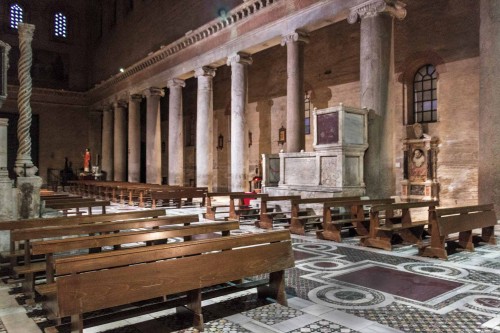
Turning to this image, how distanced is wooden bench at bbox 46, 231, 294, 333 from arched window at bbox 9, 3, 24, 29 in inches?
1326

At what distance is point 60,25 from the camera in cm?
3338

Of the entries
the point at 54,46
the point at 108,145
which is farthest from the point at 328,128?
the point at 54,46

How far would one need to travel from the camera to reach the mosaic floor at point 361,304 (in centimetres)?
379

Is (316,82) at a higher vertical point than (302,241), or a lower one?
higher

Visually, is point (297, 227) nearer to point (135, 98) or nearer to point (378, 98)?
point (378, 98)

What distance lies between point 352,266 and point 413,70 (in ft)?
41.6

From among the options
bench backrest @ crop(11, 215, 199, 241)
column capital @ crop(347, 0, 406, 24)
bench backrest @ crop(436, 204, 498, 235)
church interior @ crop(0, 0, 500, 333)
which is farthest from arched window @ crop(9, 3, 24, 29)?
bench backrest @ crop(436, 204, 498, 235)

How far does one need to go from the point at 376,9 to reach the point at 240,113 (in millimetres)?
7077

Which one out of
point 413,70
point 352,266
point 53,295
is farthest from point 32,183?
point 413,70

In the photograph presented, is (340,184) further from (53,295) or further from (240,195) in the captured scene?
(53,295)

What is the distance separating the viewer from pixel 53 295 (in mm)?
3451

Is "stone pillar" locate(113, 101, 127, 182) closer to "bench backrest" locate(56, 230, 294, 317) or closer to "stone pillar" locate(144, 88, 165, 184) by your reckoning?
"stone pillar" locate(144, 88, 165, 184)

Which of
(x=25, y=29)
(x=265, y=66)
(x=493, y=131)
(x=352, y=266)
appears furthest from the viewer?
(x=265, y=66)

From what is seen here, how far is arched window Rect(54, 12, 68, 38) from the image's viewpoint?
108 ft
